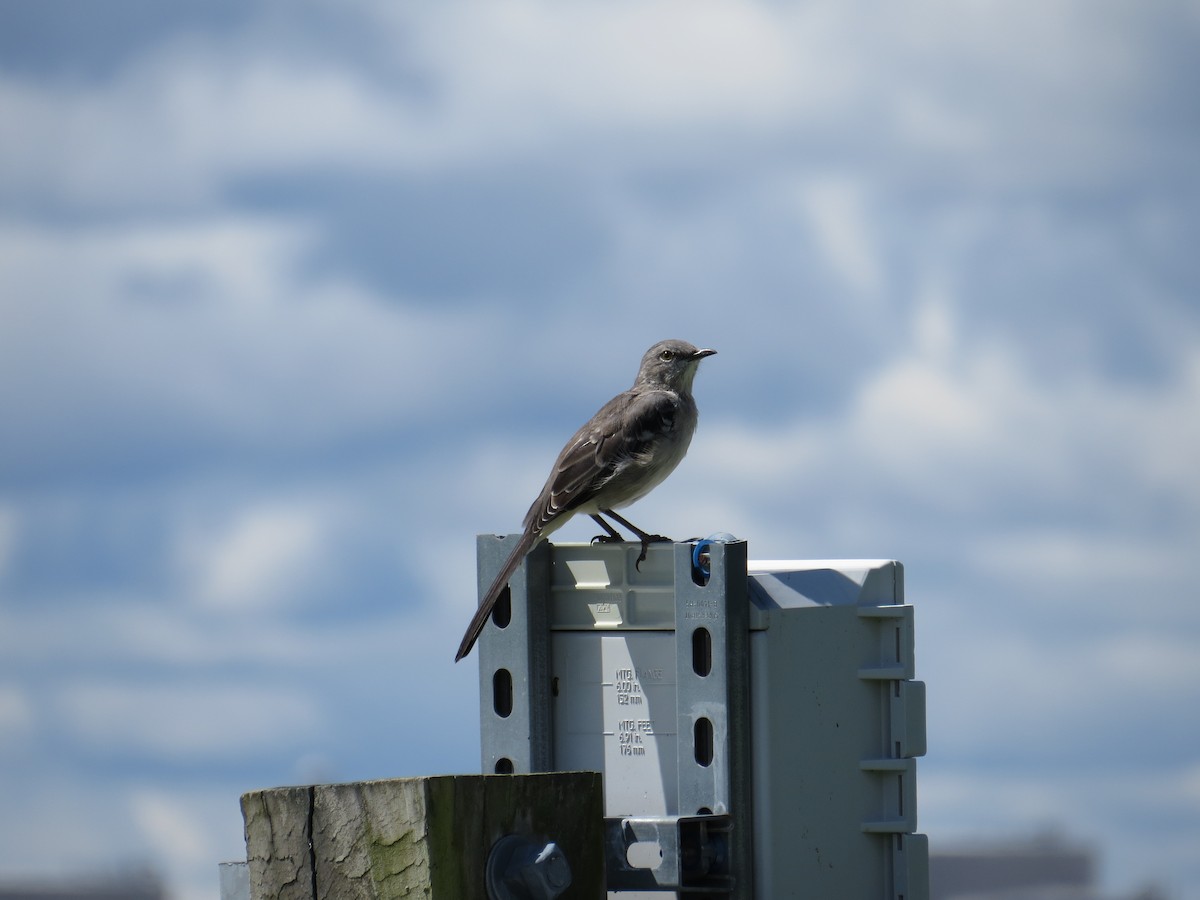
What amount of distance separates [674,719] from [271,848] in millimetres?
1566

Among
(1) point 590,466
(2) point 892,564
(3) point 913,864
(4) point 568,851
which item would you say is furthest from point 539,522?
(4) point 568,851

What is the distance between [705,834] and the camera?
398 centimetres

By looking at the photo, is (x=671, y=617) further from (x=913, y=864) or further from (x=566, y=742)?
(x=913, y=864)

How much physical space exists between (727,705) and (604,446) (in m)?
3.08

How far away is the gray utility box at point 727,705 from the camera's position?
405 cm

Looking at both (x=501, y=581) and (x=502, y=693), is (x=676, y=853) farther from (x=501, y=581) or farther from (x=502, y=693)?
(x=501, y=581)

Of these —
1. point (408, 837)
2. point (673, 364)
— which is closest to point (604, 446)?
point (673, 364)

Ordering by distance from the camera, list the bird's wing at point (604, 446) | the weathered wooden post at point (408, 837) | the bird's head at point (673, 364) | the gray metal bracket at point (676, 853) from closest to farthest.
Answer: the weathered wooden post at point (408, 837) → the gray metal bracket at point (676, 853) → the bird's wing at point (604, 446) → the bird's head at point (673, 364)

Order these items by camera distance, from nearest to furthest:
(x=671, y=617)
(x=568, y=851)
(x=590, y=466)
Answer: (x=568, y=851) < (x=671, y=617) < (x=590, y=466)

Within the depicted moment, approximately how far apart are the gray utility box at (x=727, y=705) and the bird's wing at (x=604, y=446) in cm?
203

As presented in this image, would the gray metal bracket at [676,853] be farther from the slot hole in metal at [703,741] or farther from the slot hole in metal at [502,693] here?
the slot hole in metal at [502,693]

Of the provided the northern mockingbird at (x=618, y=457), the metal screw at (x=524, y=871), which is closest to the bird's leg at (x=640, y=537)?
the northern mockingbird at (x=618, y=457)

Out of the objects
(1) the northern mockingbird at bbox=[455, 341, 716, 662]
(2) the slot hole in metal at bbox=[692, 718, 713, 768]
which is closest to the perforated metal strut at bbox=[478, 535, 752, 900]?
(2) the slot hole in metal at bbox=[692, 718, 713, 768]

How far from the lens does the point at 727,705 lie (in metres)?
4.01
